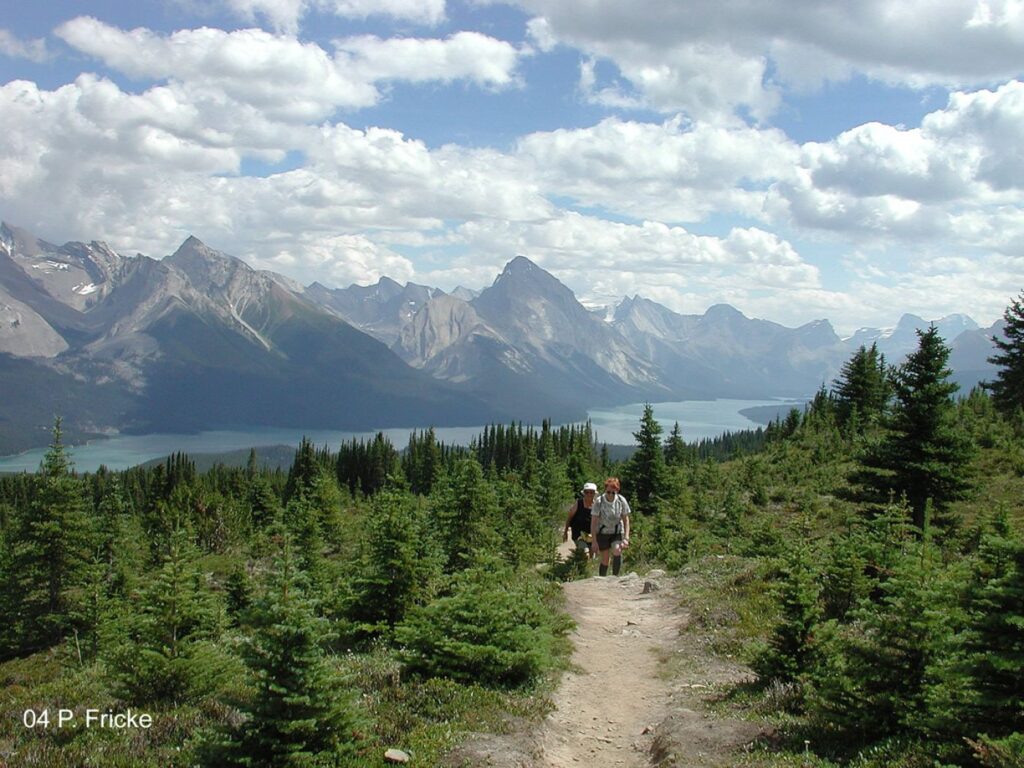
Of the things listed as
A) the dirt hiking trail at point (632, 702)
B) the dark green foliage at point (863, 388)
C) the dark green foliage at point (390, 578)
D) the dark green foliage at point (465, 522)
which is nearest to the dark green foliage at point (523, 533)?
the dark green foliage at point (465, 522)

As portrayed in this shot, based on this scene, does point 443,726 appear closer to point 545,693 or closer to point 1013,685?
point 545,693

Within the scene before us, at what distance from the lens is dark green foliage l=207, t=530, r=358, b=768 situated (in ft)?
23.3

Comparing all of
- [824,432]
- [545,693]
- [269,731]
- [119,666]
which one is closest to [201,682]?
[119,666]

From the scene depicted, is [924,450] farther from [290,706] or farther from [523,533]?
[290,706]

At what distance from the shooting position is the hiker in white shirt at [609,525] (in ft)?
59.6

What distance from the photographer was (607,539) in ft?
61.3

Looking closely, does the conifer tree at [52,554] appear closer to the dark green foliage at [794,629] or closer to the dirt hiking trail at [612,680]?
the dirt hiking trail at [612,680]

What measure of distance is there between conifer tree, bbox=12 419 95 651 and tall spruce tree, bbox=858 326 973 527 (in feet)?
96.2

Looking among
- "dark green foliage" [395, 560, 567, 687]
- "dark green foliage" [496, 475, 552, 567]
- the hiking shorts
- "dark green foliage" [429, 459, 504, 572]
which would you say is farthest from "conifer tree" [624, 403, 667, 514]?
"dark green foliage" [395, 560, 567, 687]

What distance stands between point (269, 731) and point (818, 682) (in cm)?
697

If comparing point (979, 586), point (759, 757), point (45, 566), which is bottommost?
point (45, 566)

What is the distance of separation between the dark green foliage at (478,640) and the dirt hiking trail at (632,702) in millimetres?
774

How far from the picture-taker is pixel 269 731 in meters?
7.27

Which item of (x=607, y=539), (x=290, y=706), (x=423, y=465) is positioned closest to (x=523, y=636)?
(x=290, y=706)
